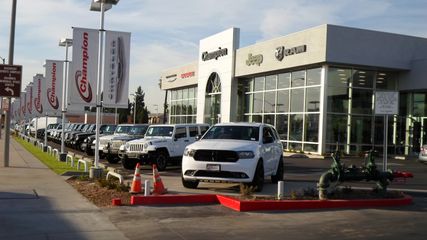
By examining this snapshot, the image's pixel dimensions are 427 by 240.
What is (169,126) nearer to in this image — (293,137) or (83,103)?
(83,103)

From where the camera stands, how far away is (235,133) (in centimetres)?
1537

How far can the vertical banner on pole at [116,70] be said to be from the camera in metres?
16.8

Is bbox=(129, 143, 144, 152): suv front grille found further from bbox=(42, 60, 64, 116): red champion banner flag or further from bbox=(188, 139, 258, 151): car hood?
bbox=(42, 60, 64, 116): red champion banner flag

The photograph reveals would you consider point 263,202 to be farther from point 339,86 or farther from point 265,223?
point 339,86

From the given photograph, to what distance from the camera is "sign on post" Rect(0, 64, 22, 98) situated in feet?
64.4

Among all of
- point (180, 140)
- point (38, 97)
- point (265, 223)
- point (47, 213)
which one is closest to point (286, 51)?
point (38, 97)

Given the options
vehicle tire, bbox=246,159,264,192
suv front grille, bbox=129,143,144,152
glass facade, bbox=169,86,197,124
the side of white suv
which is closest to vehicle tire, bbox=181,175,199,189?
the side of white suv

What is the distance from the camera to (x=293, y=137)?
35250 millimetres

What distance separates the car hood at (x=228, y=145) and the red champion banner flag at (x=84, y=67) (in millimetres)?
4302

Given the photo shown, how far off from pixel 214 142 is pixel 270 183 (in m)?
3.32

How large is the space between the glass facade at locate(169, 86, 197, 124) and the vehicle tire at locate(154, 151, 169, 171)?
101ft

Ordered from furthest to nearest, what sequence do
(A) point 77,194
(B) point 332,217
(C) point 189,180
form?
(C) point 189,180 → (A) point 77,194 → (B) point 332,217

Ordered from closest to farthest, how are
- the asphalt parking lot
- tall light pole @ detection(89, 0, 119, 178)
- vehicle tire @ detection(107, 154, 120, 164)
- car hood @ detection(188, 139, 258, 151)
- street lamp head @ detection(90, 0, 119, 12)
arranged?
the asphalt parking lot
car hood @ detection(188, 139, 258, 151)
tall light pole @ detection(89, 0, 119, 178)
street lamp head @ detection(90, 0, 119, 12)
vehicle tire @ detection(107, 154, 120, 164)

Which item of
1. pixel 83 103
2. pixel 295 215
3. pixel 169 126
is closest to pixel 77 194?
pixel 83 103
